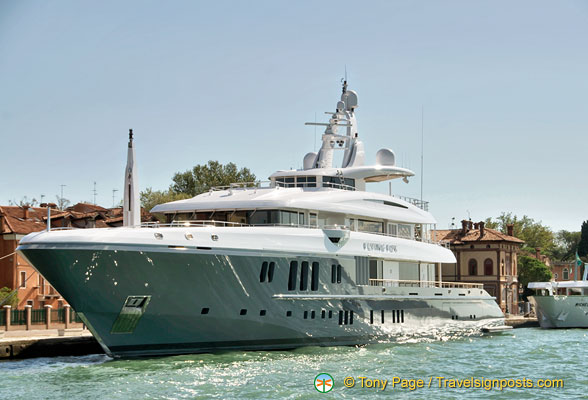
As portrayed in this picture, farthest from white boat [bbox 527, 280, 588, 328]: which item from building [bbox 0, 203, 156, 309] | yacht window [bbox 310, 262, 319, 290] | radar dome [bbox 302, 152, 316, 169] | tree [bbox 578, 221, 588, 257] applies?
tree [bbox 578, 221, 588, 257]

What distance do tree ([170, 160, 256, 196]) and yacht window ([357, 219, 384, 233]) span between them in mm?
40628

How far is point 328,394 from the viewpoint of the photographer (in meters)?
20.0

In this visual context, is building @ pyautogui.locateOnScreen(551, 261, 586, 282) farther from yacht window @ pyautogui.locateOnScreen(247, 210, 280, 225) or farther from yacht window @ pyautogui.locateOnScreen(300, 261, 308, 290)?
yacht window @ pyautogui.locateOnScreen(247, 210, 280, 225)

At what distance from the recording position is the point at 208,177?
246 ft

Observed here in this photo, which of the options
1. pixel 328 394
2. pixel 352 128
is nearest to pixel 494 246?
pixel 352 128

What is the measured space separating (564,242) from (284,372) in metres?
111

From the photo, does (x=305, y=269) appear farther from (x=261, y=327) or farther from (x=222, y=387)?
(x=222, y=387)

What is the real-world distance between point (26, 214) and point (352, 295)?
28.8 m

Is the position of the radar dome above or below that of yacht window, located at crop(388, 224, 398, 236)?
above

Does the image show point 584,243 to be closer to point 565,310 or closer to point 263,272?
point 565,310

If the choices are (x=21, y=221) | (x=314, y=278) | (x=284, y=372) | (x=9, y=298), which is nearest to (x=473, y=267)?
(x=21, y=221)

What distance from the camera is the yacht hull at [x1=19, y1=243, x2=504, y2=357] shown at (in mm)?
23908

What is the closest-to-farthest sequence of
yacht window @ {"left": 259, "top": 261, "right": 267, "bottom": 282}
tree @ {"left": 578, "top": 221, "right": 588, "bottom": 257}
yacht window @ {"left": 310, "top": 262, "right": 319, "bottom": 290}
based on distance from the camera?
yacht window @ {"left": 259, "top": 261, "right": 267, "bottom": 282} → yacht window @ {"left": 310, "top": 262, "right": 319, "bottom": 290} → tree @ {"left": 578, "top": 221, "right": 588, "bottom": 257}

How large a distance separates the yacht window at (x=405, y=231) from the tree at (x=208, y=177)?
3907 centimetres
